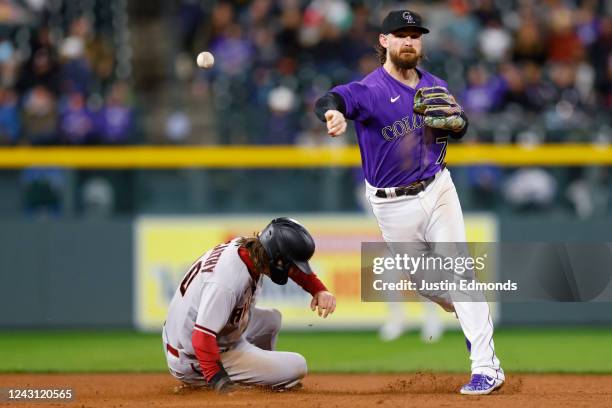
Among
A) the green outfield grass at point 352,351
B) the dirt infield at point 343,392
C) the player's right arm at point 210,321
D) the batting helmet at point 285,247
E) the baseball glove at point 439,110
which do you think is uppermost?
the baseball glove at point 439,110

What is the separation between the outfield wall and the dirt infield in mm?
3494

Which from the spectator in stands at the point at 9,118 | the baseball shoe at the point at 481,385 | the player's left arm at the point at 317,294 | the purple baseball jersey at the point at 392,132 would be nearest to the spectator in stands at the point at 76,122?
the spectator in stands at the point at 9,118

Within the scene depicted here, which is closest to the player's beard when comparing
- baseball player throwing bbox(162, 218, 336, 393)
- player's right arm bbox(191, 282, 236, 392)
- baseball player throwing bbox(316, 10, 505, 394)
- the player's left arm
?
baseball player throwing bbox(316, 10, 505, 394)

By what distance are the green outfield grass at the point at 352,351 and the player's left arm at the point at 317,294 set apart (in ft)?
8.62

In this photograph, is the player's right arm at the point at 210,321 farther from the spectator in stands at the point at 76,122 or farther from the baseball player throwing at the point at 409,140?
the spectator in stands at the point at 76,122

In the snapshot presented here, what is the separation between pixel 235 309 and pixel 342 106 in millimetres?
1407

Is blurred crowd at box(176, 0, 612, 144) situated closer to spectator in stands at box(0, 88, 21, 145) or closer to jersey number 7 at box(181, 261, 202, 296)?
spectator in stands at box(0, 88, 21, 145)

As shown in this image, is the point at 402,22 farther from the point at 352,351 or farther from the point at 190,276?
the point at 352,351

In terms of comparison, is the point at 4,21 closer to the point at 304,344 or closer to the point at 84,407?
the point at 304,344

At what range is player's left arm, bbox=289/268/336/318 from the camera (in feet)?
21.6

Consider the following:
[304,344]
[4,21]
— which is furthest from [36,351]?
[4,21]

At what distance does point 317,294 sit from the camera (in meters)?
6.66

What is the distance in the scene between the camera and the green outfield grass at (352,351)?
372 inches

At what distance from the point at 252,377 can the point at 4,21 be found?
31.4 feet
